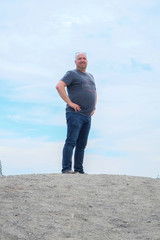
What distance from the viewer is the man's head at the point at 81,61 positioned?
31.6 ft

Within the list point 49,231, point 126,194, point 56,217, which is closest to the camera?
point 49,231

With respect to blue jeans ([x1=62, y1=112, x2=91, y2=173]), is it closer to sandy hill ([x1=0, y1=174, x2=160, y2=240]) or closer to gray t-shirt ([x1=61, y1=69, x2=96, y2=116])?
gray t-shirt ([x1=61, y1=69, x2=96, y2=116])

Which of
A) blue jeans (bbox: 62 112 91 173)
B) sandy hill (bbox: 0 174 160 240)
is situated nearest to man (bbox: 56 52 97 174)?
blue jeans (bbox: 62 112 91 173)

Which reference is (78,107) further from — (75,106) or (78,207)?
(78,207)

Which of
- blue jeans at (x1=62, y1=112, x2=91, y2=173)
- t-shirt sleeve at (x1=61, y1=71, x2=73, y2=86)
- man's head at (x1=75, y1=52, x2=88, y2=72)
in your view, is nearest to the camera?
blue jeans at (x1=62, y1=112, x2=91, y2=173)

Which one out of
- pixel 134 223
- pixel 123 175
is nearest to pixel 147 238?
pixel 134 223

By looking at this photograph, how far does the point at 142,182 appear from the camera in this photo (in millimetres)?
9188

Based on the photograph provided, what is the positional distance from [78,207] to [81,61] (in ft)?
11.9

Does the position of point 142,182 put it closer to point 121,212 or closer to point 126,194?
point 126,194

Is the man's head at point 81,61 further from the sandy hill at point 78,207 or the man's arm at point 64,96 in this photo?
the sandy hill at point 78,207

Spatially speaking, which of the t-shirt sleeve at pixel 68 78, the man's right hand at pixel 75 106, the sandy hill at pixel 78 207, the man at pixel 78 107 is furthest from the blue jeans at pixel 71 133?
the t-shirt sleeve at pixel 68 78

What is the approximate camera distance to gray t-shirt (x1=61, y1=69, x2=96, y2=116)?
9427mm

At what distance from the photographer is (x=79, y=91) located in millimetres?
9453

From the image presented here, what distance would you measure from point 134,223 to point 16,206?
6.60 feet
